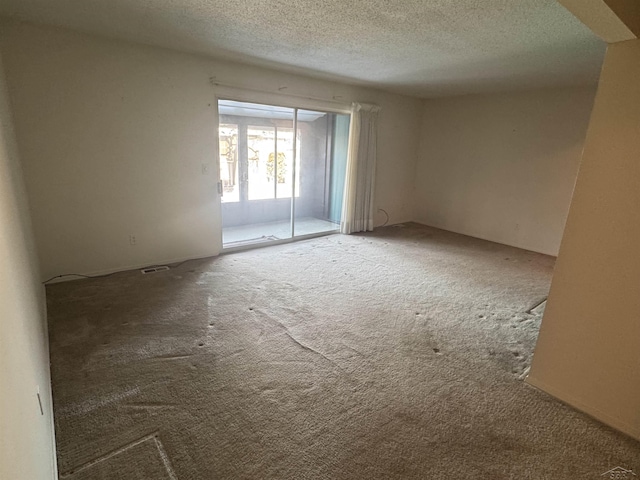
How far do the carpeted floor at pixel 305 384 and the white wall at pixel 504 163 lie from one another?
195cm

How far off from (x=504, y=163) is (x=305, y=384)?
4.93 metres

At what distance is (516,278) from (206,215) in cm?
389

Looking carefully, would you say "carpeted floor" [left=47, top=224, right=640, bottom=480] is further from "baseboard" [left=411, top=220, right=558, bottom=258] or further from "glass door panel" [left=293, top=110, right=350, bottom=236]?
"glass door panel" [left=293, top=110, right=350, bottom=236]

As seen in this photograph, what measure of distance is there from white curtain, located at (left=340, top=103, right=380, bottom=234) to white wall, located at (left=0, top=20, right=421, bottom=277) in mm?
1332

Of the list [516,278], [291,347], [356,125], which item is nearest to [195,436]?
[291,347]

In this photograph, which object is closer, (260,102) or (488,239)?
(260,102)

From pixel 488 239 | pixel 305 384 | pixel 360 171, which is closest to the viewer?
pixel 305 384

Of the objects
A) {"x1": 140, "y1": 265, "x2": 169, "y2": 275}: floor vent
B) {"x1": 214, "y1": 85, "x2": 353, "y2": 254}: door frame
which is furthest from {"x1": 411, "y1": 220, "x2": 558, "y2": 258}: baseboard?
{"x1": 140, "y1": 265, "x2": 169, "y2": 275}: floor vent

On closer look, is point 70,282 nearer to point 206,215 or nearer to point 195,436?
point 206,215

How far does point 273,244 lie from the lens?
Answer: 16.3 feet

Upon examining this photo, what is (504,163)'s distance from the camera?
5.27 meters

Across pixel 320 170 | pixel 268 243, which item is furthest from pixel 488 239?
pixel 268 243

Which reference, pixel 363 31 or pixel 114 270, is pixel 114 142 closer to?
pixel 114 270

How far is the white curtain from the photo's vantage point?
17.2 feet
